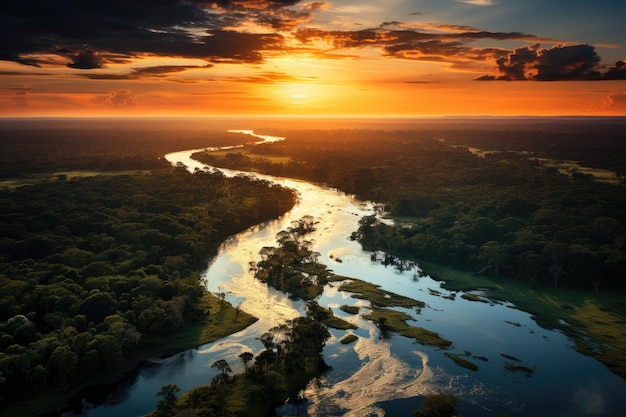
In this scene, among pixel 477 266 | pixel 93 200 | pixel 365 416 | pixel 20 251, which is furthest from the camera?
pixel 93 200

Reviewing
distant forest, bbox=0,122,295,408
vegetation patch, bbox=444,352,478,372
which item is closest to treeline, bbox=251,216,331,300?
distant forest, bbox=0,122,295,408

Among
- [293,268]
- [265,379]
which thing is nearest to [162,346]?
[265,379]

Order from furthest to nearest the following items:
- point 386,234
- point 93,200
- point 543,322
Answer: point 93,200 < point 386,234 < point 543,322

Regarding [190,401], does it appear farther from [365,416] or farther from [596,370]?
[596,370]

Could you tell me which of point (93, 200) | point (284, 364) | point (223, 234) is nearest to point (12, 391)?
point (284, 364)

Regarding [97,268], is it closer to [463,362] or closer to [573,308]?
[463,362]

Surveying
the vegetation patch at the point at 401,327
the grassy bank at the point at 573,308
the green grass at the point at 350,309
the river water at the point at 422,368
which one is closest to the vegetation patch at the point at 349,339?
the river water at the point at 422,368
